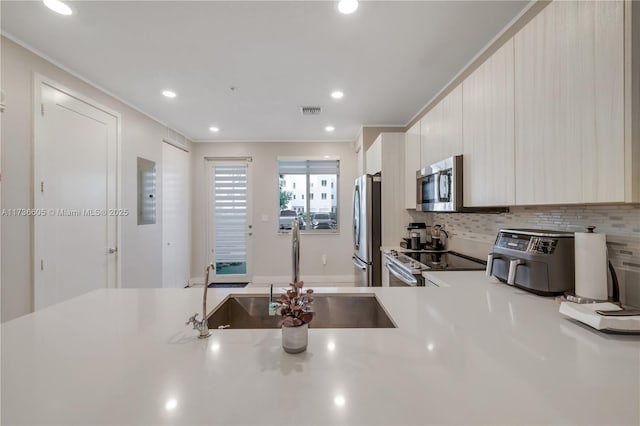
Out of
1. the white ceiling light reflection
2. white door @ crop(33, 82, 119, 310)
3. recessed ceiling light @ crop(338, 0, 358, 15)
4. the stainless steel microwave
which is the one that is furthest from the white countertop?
recessed ceiling light @ crop(338, 0, 358, 15)

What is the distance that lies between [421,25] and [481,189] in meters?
1.20

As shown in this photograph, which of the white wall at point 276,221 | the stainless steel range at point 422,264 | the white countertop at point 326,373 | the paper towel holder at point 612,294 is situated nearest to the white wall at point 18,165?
the white countertop at point 326,373

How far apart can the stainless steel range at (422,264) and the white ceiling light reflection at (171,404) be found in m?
1.65

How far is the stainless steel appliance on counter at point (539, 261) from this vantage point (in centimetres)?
122

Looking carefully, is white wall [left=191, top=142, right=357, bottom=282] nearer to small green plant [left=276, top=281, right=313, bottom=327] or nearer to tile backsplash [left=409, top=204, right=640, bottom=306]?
tile backsplash [left=409, top=204, right=640, bottom=306]

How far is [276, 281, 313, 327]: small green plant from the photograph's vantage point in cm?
79

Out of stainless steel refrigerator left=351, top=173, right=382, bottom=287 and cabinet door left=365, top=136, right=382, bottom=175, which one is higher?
cabinet door left=365, top=136, right=382, bottom=175

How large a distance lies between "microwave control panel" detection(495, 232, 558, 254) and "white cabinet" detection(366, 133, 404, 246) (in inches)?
64.0

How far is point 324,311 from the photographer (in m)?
1.45

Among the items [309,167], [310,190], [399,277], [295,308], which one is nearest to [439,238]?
[399,277]

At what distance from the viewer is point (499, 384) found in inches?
25.0

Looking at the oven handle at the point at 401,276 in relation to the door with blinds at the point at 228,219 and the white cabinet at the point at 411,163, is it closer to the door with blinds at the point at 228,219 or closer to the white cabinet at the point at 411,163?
the white cabinet at the point at 411,163

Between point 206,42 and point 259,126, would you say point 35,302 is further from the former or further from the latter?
point 259,126

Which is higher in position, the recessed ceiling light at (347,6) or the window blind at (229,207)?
the recessed ceiling light at (347,6)
